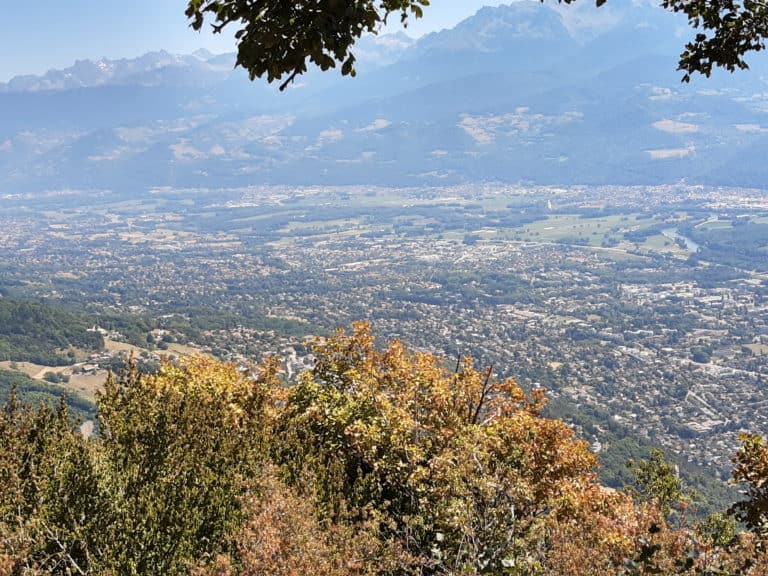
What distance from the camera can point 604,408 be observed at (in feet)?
232

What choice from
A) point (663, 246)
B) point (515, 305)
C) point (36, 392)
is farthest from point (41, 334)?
point (663, 246)

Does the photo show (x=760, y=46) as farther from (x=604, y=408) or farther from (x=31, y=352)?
(x=31, y=352)

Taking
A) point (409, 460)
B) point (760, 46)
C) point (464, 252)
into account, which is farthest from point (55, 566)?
point (464, 252)

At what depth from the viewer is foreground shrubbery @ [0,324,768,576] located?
888 centimetres

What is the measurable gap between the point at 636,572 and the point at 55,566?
832cm

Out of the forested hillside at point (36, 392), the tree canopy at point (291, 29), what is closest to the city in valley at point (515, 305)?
the forested hillside at point (36, 392)

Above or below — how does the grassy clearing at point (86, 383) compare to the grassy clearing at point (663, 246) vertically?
above

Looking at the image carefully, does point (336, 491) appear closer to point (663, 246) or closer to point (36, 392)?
point (36, 392)

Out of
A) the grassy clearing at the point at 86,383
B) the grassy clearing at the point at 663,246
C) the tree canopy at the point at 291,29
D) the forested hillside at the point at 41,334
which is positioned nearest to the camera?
the tree canopy at the point at 291,29

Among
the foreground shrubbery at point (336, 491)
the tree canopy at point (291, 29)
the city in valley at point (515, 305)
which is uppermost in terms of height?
the tree canopy at point (291, 29)

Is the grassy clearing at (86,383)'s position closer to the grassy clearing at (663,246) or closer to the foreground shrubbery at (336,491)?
the foreground shrubbery at (336,491)

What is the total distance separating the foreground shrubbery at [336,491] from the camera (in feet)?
29.1

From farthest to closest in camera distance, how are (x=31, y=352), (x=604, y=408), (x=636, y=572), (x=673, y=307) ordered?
1. (x=673, y=307)
2. (x=31, y=352)
3. (x=604, y=408)
4. (x=636, y=572)

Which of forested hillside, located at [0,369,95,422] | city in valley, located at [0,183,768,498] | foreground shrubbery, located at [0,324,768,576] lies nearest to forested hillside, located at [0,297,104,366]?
city in valley, located at [0,183,768,498]
